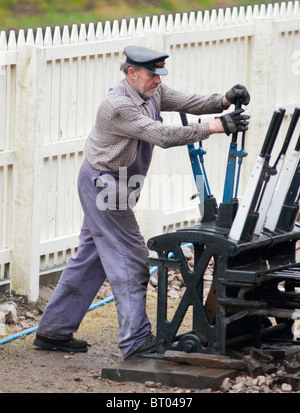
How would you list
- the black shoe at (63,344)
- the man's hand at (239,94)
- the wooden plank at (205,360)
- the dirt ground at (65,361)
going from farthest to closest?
1. the black shoe at (63,344)
2. the man's hand at (239,94)
3. the dirt ground at (65,361)
4. the wooden plank at (205,360)

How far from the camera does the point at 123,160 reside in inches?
249

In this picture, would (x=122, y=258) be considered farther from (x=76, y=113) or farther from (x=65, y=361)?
(x=76, y=113)

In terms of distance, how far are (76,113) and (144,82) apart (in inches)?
75.7

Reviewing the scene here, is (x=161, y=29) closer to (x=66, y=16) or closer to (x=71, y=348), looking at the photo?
(x=71, y=348)

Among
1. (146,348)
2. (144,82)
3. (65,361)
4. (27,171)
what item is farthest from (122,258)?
(27,171)

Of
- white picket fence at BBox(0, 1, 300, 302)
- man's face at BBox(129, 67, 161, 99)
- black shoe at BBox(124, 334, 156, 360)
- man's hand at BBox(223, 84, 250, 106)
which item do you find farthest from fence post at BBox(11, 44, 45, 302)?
man's hand at BBox(223, 84, 250, 106)

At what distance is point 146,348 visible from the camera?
254 inches

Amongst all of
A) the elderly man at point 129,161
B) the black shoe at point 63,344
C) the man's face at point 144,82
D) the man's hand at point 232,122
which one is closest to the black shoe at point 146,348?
the elderly man at point 129,161

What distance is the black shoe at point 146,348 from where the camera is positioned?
21.1ft

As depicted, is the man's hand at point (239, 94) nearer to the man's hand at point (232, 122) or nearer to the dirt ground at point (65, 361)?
the man's hand at point (232, 122)

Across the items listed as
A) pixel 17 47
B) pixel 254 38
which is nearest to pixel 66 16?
pixel 254 38

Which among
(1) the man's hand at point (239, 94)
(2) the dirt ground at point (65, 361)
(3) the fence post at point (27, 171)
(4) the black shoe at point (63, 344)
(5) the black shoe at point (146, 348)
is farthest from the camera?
(3) the fence post at point (27, 171)
